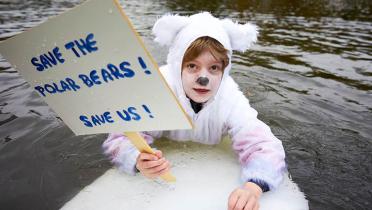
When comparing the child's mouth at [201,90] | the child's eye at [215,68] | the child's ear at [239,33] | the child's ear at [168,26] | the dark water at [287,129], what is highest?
the child's ear at [168,26]

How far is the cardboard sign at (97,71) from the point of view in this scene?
1.42 m

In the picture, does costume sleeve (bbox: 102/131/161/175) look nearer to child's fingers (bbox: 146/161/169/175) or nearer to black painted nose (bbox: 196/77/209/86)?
child's fingers (bbox: 146/161/169/175)

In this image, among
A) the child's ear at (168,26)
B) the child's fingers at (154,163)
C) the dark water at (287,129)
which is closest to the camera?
the child's fingers at (154,163)

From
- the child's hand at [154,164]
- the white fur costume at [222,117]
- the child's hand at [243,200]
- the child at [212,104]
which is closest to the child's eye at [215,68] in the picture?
the child at [212,104]

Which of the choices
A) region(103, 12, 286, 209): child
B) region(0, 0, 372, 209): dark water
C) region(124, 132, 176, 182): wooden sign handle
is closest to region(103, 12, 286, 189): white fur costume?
region(103, 12, 286, 209): child

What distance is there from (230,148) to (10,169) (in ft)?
6.13

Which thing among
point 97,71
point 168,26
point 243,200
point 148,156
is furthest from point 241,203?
point 168,26

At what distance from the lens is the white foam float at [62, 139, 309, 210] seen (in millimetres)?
2104

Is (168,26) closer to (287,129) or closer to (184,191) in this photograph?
(184,191)

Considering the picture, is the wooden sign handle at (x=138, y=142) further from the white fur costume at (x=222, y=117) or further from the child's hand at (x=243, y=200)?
the child's hand at (x=243, y=200)

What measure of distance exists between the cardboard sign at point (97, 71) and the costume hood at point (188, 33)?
74 cm

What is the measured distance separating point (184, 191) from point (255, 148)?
575mm

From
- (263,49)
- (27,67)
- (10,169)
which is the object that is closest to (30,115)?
(10,169)

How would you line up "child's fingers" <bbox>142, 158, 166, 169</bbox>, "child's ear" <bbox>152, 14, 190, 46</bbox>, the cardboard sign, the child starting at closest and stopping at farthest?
the cardboard sign
"child's fingers" <bbox>142, 158, 166, 169</bbox>
the child
"child's ear" <bbox>152, 14, 190, 46</bbox>
